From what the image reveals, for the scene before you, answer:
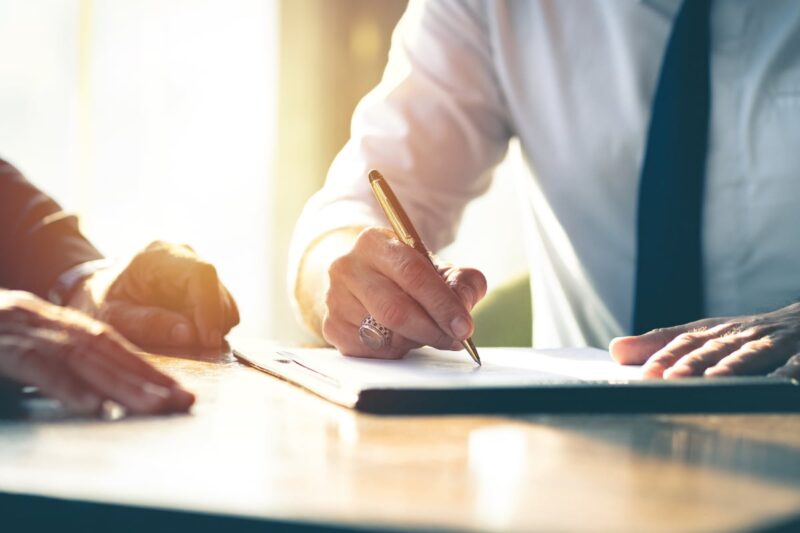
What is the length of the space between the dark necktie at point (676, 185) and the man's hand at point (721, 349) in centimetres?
32

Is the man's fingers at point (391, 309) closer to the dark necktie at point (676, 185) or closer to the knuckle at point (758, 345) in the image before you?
the knuckle at point (758, 345)

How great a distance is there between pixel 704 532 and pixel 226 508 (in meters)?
0.17

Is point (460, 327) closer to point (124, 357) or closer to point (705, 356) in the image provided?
point (705, 356)

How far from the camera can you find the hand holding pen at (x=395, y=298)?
81cm

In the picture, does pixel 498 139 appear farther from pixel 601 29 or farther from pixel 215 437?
pixel 215 437

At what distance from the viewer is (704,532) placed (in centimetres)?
28

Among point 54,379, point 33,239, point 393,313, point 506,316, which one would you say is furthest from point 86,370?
point 506,316

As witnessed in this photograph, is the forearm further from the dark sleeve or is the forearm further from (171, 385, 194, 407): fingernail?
(171, 385, 194, 407): fingernail

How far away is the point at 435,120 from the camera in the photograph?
1.45m

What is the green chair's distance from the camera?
5.03ft

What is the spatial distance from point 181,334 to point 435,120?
65cm

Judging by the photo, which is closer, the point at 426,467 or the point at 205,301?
the point at 426,467

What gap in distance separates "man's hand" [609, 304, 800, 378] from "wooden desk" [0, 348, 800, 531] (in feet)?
0.46

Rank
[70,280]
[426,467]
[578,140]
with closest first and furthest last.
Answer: [426,467] < [70,280] < [578,140]
